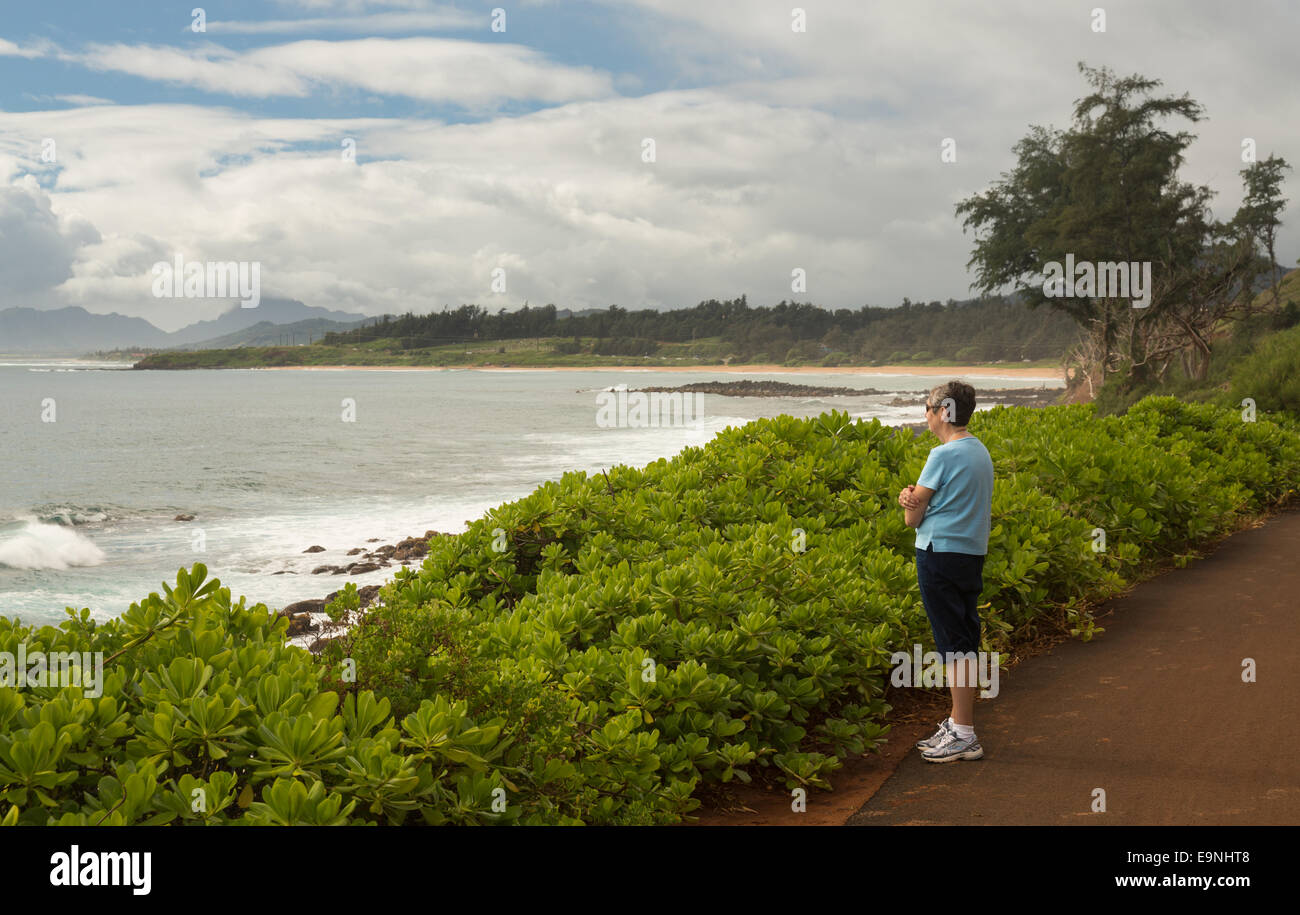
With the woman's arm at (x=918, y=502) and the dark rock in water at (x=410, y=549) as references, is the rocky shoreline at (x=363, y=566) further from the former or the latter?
the woman's arm at (x=918, y=502)

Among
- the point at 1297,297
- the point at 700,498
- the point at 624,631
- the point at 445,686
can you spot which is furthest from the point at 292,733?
the point at 1297,297

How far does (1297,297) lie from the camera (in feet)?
204

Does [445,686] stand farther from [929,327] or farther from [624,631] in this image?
[929,327]
